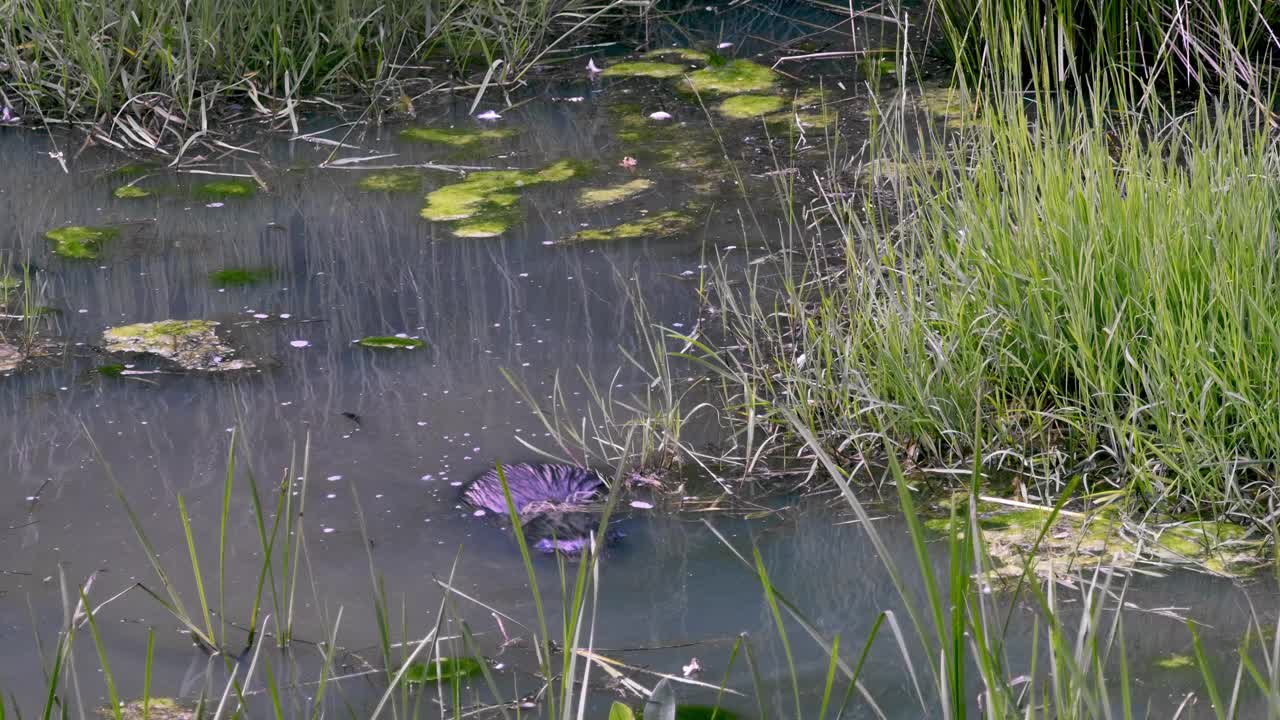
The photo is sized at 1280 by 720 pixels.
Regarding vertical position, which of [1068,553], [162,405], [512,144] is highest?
[512,144]

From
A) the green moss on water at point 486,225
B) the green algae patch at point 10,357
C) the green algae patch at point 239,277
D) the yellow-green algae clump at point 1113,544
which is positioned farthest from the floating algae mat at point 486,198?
the yellow-green algae clump at point 1113,544

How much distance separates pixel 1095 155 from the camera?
2.17 meters

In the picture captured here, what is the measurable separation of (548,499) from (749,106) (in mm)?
1920

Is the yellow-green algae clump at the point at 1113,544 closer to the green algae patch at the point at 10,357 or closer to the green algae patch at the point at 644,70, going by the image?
the green algae patch at the point at 10,357

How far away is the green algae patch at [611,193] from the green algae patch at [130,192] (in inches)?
40.0

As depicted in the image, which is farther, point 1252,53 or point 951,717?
point 1252,53

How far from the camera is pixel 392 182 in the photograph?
327cm

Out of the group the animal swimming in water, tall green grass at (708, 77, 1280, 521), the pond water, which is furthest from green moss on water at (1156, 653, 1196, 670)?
the animal swimming in water

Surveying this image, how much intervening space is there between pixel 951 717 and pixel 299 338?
174 cm

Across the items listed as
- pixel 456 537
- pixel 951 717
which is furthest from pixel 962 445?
pixel 951 717

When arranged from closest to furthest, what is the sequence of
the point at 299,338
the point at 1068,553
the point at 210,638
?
the point at 210,638
the point at 1068,553
the point at 299,338

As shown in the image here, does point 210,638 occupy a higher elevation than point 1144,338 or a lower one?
lower

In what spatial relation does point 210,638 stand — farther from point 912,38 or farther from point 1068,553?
point 912,38

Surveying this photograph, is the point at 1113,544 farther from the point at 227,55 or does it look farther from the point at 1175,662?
the point at 227,55
